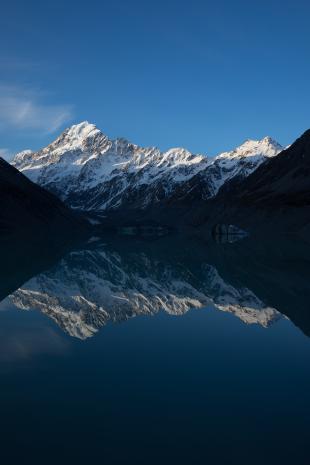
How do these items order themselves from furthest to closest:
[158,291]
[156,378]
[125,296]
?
1. [158,291]
2. [125,296]
3. [156,378]

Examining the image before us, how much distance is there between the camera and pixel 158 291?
49531 millimetres

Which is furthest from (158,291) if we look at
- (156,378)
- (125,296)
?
(156,378)

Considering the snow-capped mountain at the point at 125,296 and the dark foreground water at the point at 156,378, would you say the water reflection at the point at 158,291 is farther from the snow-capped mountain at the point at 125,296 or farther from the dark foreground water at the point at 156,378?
the dark foreground water at the point at 156,378

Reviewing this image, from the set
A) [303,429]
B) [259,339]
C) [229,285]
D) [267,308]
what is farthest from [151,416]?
[229,285]

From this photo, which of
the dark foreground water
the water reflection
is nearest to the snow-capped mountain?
the water reflection

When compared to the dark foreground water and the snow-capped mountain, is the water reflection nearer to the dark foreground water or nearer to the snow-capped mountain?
the snow-capped mountain

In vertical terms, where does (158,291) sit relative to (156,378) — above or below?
above

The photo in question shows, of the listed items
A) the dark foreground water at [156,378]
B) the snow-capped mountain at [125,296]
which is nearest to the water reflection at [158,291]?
the snow-capped mountain at [125,296]

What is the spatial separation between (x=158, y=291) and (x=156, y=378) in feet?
94.2

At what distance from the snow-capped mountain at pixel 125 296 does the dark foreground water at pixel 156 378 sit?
0.21m

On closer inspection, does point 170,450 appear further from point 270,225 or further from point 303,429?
point 270,225

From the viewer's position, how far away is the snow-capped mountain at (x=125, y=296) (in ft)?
116

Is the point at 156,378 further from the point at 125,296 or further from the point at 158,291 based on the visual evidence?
the point at 158,291

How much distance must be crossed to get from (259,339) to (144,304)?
15864 mm
